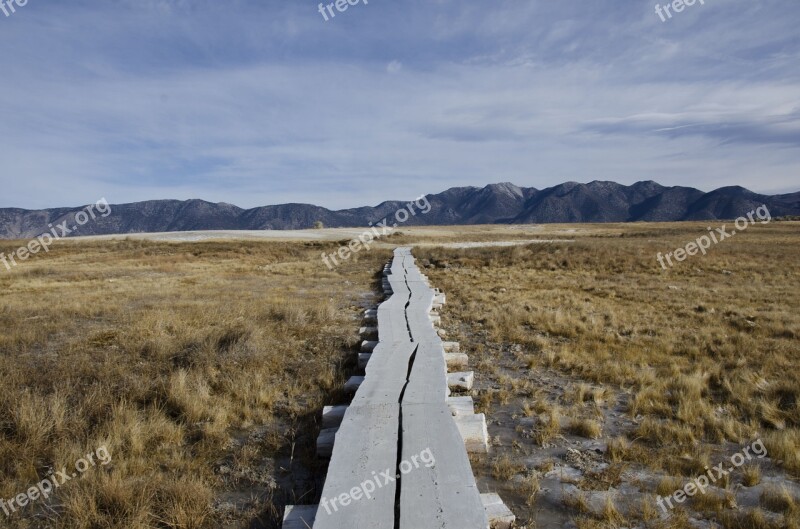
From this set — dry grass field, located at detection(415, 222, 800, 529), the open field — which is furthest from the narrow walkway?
dry grass field, located at detection(415, 222, 800, 529)

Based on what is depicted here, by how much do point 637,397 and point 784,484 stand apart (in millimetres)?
1976

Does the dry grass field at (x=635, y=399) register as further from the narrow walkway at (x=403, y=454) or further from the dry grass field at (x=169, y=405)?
the dry grass field at (x=169, y=405)

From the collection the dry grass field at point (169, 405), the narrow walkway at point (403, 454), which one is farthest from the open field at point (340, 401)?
the narrow walkway at point (403, 454)

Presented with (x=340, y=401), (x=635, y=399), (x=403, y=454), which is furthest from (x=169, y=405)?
(x=635, y=399)

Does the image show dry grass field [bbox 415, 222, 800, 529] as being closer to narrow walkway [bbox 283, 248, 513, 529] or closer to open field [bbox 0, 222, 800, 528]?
open field [bbox 0, 222, 800, 528]

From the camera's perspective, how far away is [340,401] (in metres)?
5.89

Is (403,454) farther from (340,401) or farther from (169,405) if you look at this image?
(169,405)

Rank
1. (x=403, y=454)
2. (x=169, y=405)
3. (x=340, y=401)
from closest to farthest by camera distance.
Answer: (x=403, y=454) → (x=169, y=405) → (x=340, y=401)

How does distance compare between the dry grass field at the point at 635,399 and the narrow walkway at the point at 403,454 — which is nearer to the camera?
the narrow walkway at the point at 403,454

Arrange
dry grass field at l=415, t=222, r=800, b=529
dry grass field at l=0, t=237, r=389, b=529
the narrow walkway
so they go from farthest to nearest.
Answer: dry grass field at l=415, t=222, r=800, b=529, dry grass field at l=0, t=237, r=389, b=529, the narrow walkway

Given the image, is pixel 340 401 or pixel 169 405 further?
pixel 340 401

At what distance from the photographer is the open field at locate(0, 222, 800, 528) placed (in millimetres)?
3680

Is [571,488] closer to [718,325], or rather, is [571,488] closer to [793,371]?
[793,371]

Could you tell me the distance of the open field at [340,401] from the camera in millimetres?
3680
